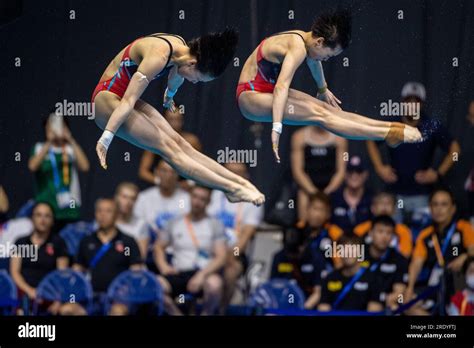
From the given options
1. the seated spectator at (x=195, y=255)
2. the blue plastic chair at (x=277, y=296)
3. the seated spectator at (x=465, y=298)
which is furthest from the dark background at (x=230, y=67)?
the blue plastic chair at (x=277, y=296)

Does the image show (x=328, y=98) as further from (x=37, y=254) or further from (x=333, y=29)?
(x=37, y=254)

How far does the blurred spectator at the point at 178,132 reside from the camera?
10.3 m

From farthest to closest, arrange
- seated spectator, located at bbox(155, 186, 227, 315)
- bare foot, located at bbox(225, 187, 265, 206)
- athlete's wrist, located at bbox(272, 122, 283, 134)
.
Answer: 1. seated spectator, located at bbox(155, 186, 227, 315)
2. bare foot, located at bbox(225, 187, 265, 206)
3. athlete's wrist, located at bbox(272, 122, 283, 134)

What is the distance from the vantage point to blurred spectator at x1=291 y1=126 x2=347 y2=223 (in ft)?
34.2

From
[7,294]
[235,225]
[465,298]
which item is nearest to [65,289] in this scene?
[7,294]

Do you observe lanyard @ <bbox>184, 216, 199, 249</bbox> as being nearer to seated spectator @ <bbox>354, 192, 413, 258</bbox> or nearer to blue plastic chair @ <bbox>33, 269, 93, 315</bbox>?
blue plastic chair @ <bbox>33, 269, 93, 315</bbox>

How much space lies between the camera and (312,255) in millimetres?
10375

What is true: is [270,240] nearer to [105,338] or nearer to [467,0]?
[105,338]

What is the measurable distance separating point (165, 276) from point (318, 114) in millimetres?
1930

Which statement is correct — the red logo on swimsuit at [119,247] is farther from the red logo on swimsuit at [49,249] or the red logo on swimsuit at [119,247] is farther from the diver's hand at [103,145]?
the diver's hand at [103,145]

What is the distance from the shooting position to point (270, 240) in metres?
10.4

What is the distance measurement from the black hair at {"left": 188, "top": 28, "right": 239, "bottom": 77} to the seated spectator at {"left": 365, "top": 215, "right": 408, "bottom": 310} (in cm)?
Result: 215

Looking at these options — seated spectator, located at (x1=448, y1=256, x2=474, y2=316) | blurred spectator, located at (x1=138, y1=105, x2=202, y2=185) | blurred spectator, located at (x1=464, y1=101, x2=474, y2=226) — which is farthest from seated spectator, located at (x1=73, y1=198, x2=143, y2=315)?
blurred spectator, located at (x1=464, y1=101, x2=474, y2=226)

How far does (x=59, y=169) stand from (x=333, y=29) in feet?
8.91
